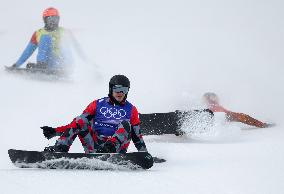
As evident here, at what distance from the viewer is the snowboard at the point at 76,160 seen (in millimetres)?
6023

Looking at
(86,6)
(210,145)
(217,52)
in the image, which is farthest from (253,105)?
(86,6)

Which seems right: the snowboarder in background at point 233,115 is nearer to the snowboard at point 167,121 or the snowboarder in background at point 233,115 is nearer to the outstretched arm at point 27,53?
the snowboard at point 167,121

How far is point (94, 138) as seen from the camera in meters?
7.17

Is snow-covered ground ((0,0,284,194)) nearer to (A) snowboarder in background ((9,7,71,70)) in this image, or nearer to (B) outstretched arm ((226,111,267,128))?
(B) outstretched arm ((226,111,267,128))

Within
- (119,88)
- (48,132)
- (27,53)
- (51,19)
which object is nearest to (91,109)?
(119,88)

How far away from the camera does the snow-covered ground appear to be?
5758mm

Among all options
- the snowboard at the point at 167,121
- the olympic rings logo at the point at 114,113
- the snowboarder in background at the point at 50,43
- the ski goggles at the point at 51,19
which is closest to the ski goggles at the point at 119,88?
the olympic rings logo at the point at 114,113

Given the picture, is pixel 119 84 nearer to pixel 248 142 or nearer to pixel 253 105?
pixel 248 142

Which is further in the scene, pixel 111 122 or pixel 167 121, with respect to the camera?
pixel 167 121

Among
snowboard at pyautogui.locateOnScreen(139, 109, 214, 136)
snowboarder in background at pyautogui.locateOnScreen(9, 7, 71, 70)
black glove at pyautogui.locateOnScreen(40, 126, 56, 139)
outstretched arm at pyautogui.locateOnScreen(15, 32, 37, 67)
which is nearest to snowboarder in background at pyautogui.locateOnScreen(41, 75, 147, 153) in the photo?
black glove at pyautogui.locateOnScreen(40, 126, 56, 139)

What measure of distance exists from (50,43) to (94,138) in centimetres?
880

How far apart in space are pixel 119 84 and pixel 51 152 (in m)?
1.40

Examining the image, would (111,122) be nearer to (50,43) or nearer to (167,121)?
(167,121)

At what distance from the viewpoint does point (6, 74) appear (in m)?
15.5
